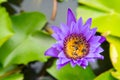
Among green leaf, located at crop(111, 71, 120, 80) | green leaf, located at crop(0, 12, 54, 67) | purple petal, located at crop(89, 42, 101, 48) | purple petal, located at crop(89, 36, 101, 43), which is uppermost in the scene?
green leaf, located at crop(0, 12, 54, 67)

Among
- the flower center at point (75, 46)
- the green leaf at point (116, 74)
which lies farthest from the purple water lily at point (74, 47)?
the green leaf at point (116, 74)

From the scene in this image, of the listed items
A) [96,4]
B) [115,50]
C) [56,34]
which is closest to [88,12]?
[96,4]

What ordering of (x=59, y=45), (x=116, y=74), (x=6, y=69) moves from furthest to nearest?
(x=6, y=69) → (x=116, y=74) → (x=59, y=45)

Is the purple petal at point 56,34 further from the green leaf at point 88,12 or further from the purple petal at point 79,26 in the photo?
the green leaf at point 88,12

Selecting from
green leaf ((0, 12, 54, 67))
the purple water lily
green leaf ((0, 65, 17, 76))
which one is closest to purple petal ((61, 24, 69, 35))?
the purple water lily

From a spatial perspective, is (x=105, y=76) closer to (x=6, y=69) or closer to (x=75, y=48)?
(x=75, y=48)

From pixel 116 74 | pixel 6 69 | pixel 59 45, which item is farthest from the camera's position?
pixel 6 69

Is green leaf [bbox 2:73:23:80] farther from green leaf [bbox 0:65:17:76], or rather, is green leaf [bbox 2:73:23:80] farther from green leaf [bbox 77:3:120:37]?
green leaf [bbox 77:3:120:37]

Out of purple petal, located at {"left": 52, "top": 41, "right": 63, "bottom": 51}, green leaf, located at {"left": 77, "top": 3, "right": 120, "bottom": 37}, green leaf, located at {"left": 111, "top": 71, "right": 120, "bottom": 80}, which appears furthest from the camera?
green leaf, located at {"left": 77, "top": 3, "right": 120, "bottom": 37}
